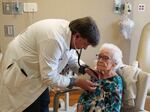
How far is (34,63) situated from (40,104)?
41 cm

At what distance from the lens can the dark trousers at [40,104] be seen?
208 cm

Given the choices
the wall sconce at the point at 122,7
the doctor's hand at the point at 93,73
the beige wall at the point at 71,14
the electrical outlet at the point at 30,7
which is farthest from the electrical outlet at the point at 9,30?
the doctor's hand at the point at 93,73

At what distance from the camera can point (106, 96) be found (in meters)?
1.94

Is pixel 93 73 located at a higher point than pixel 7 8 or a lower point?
lower

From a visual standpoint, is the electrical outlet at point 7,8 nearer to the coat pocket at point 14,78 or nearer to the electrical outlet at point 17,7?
the electrical outlet at point 17,7

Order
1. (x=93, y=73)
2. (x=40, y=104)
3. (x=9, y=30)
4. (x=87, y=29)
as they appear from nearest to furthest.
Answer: (x=87, y=29), (x=93, y=73), (x=40, y=104), (x=9, y=30)

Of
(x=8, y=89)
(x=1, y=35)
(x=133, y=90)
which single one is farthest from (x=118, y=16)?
(x=8, y=89)

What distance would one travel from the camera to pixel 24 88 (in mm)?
1985

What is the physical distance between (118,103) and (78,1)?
204 cm

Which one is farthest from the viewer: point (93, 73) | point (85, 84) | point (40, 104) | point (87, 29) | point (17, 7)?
point (17, 7)

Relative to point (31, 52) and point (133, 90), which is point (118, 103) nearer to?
point (133, 90)

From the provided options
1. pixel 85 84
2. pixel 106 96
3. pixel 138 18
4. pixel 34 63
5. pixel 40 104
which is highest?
pixel 138 18

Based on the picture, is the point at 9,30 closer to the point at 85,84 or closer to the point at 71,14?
the point at 71,14

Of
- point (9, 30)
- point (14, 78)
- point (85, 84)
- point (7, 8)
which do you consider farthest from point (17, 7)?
point (85, 84)
